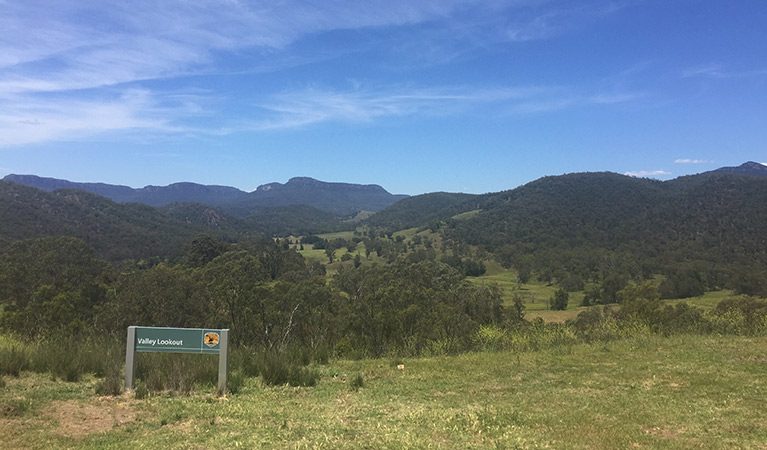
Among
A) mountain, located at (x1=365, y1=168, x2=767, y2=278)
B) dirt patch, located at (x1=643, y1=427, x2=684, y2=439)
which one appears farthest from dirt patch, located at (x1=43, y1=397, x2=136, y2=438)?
mountain, located at (x1=365, y1=168, x2=767, y2=278)

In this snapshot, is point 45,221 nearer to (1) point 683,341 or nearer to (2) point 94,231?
(2) point 94,231

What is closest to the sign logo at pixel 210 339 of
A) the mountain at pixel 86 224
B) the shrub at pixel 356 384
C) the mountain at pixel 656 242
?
the shrub at pixel 356 384

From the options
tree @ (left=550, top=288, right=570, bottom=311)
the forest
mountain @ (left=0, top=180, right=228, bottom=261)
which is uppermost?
mountain @ (left=0, top=180, right=228, bottom=261)

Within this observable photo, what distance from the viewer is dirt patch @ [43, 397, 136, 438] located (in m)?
5.53

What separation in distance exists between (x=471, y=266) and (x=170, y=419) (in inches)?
5250

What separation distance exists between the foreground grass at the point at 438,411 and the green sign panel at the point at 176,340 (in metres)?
0.76

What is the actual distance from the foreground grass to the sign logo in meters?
0.81

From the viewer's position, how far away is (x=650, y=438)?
211 inches

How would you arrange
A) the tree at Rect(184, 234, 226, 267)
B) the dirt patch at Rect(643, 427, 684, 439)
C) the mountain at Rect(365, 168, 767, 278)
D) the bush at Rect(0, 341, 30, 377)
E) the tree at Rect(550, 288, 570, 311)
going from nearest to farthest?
the dirt patch at Rect(643, 427, 684, 439) → the bush at Rect(0, 341, 30, 377) → the tree at Rect(184, 234, 226, 267) → the tree at Rect(550, 288, 570, 311) → the mountain at Rect(365, 168, 767, 278)

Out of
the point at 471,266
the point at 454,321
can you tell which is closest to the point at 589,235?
the point at 471,266

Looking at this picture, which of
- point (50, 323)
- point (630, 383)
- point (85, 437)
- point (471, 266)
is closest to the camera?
point (85, 437)

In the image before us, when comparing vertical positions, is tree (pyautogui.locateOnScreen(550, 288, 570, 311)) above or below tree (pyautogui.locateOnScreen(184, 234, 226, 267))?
below

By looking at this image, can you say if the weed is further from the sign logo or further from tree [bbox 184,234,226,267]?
tree [bbox 184,234,226,267]

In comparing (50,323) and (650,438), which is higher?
(650,438)
